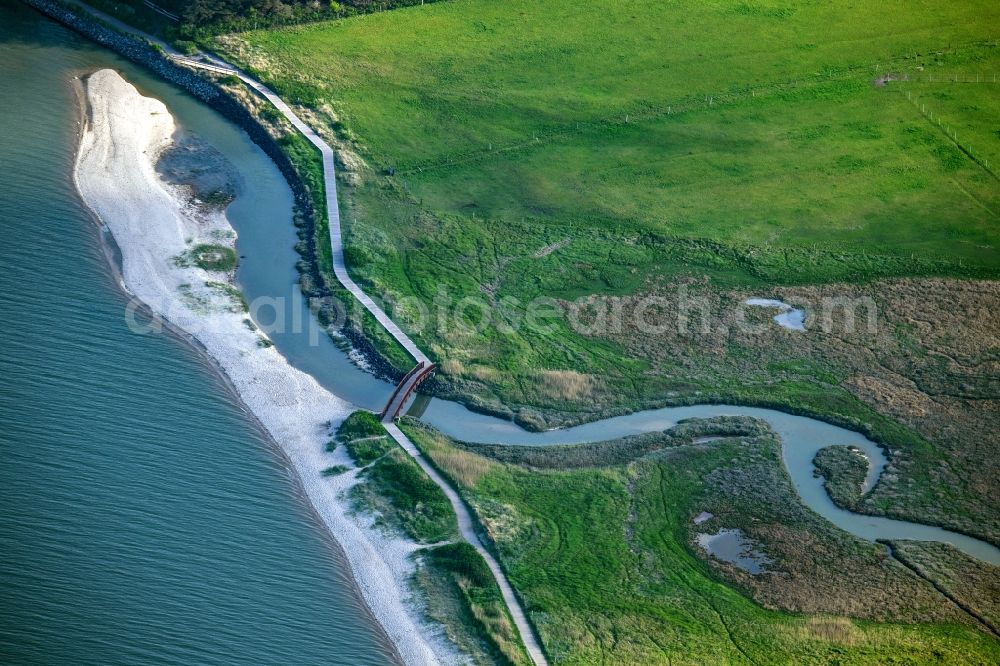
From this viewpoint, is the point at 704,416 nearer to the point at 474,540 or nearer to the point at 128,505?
the point at 474,540

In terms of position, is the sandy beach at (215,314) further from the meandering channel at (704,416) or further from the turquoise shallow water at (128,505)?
the meandering channel at (704,416)

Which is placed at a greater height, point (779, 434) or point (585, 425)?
point (585, 425)

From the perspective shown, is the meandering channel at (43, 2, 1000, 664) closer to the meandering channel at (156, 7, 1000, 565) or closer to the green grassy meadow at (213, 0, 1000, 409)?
the meandering channel at (156, 7, 1000, 565)

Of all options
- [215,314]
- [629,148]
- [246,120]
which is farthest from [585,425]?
[246,120]

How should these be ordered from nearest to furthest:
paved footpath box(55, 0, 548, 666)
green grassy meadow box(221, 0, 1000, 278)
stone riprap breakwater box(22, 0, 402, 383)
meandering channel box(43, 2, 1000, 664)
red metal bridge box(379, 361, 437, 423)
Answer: paved footpath box(55, 0, 548, 666)
meandering channel box(43, 2, 1000, 664)
red metal bridge box(379, 361, 437, 423)
stone riprap breakwater box(22, 0, 402, 383)
green grassy meadow box(221, 0, 1000, 278)

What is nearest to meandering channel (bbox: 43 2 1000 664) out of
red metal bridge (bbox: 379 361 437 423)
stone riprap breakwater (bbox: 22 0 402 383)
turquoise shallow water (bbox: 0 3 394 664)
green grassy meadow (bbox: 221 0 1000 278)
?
red metal bridge (bbox: 379 361 437 423)

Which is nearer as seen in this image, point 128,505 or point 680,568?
point 680,568
